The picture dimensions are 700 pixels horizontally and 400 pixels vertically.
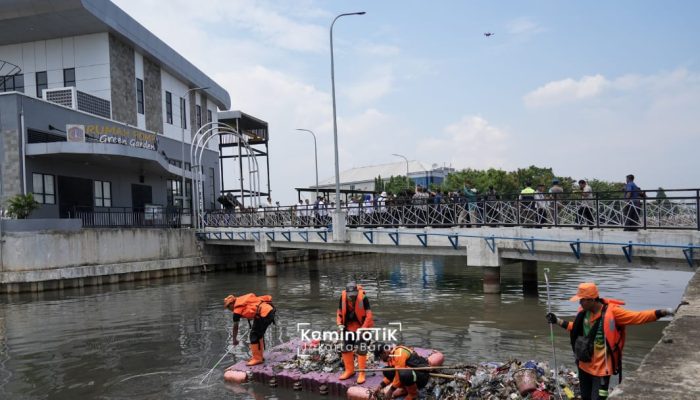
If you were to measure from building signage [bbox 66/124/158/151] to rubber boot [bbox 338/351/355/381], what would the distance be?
24.6 metres

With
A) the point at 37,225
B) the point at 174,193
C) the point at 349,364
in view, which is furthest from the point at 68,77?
the point at 349,364

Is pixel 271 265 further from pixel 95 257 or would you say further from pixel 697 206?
pixel 697 206

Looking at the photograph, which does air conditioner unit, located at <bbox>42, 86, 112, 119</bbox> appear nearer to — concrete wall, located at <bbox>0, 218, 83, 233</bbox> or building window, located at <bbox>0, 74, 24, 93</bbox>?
building window, located at <bbox>0, 74, 24, 93</bbox>

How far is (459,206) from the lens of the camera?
20.8 meters

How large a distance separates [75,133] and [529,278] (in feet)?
76.3

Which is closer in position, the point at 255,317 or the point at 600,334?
the point at 600,334

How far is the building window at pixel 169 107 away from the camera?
142 ft

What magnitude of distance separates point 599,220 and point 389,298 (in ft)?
26.4

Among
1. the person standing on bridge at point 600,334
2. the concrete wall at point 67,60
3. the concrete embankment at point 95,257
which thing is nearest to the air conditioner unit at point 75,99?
the concrete wall at point 67,60

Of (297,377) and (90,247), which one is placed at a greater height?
(90,247)

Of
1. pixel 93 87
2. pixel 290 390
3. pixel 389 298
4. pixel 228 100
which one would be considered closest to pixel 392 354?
pixel 290 390

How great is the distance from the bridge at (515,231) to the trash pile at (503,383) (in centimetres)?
780

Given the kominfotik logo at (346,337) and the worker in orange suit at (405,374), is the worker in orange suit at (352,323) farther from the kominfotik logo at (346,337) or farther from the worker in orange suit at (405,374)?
the worker in orange suit at (405,374)

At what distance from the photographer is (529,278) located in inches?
815
